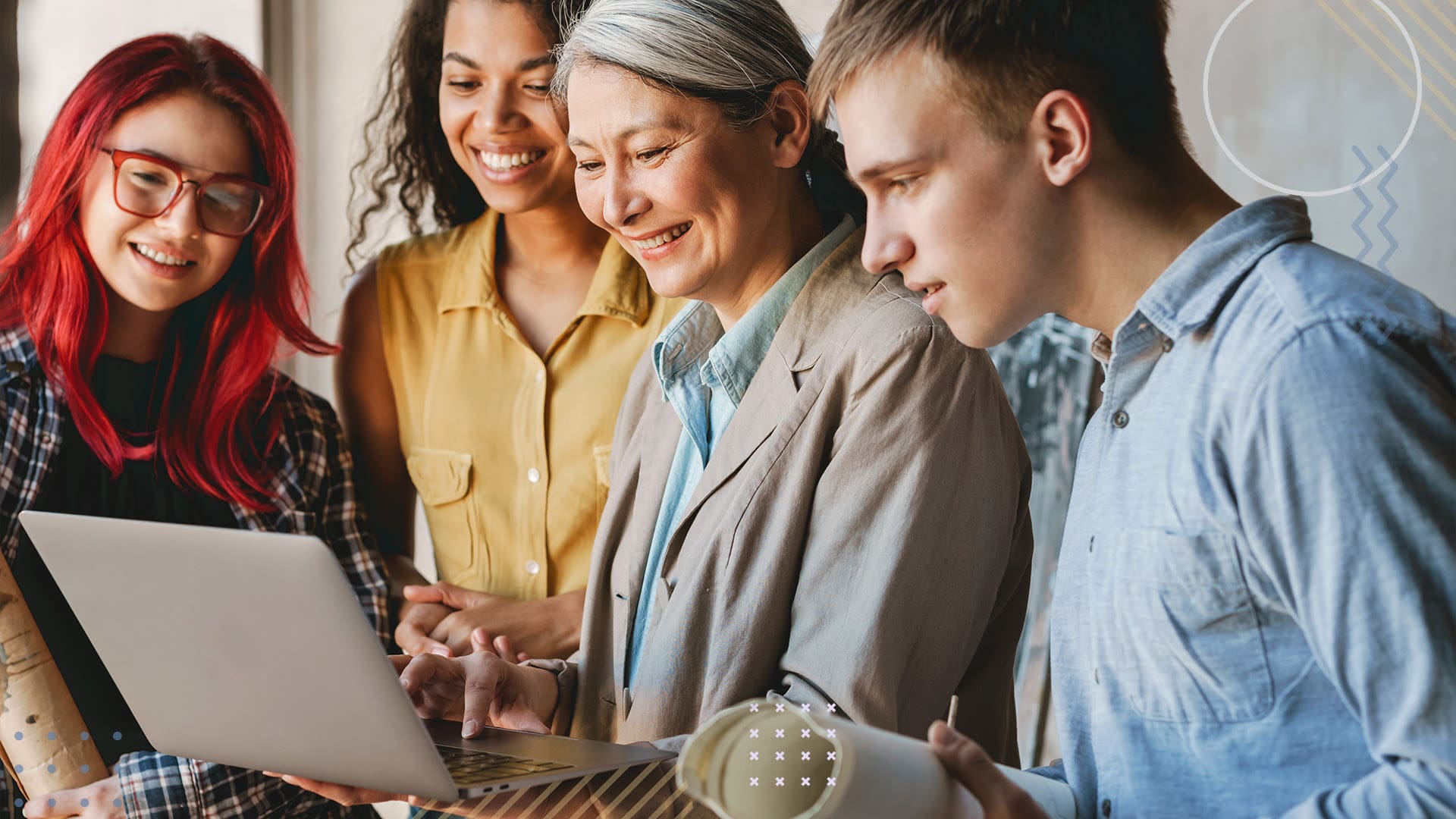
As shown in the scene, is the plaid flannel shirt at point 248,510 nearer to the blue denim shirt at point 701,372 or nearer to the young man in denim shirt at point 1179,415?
the blue denim shirt at point 701,372

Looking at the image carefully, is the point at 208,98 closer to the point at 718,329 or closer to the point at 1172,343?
the point at 718,329

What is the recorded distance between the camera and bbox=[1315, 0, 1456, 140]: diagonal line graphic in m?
1.78

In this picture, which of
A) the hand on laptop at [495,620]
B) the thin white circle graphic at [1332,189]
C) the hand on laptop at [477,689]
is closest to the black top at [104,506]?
the hand on laptop at [495,620]

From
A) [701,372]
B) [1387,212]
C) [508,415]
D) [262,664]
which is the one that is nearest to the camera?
[262,664]

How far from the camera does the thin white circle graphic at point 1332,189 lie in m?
1.77

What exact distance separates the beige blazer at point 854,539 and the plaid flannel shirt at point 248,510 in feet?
1.93

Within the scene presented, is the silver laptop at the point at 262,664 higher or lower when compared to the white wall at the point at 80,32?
lower

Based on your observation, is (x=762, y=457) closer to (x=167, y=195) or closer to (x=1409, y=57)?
(x=167, y=195)

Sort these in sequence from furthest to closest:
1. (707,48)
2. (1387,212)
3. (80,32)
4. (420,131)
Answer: (80,32) < (420,131) < (1387,212) < (707,48)

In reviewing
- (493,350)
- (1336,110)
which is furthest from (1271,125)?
(493,350)

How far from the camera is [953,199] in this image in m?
0.94

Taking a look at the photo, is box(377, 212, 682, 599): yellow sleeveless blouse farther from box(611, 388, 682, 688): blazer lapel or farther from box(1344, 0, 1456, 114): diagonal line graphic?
box(1344, 0, 1456, 114): diagonal line graphic

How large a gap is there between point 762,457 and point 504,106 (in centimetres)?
84

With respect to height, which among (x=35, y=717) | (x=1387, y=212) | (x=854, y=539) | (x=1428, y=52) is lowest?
(x=35, y=717)
